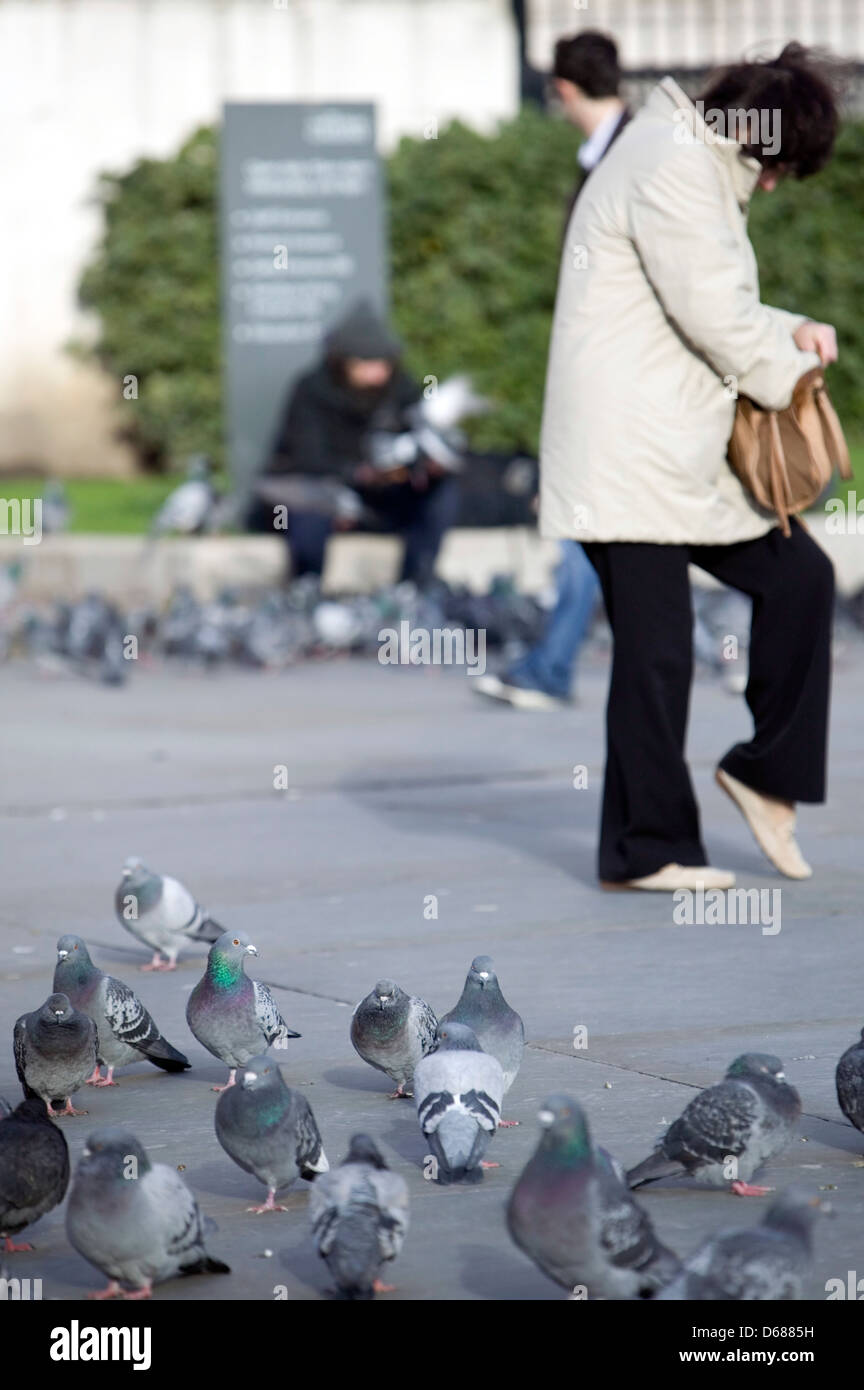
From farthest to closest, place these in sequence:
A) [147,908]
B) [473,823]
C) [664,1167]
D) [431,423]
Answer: [431,423], [473,823], [147,908], [664,1167]

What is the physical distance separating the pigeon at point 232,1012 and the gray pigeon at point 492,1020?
0.40m

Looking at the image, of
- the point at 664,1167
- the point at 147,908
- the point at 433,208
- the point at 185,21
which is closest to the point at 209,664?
the point at 147,908

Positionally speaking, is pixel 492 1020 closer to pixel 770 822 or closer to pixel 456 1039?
pixel 456 1039

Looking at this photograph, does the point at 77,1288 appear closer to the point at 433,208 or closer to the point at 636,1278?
the point at 636,1278

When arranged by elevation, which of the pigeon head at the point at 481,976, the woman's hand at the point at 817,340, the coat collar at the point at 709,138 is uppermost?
the coat collar at the point at 709,138

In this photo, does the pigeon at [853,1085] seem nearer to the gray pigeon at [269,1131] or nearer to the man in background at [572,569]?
the gray pigeon at [269,1131]

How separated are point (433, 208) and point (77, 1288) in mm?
17274

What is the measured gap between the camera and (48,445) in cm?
2131

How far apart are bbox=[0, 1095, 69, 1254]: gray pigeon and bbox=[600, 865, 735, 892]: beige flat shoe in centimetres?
268

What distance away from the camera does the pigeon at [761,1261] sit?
2848 millimetres

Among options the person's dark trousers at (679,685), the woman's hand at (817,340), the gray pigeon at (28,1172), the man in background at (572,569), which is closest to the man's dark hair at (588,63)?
the man in background at (572,569)

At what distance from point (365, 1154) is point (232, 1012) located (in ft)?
3.33

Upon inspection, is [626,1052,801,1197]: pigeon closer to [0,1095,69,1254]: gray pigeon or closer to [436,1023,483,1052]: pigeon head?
[436,1023,483,1052]: pigeon head

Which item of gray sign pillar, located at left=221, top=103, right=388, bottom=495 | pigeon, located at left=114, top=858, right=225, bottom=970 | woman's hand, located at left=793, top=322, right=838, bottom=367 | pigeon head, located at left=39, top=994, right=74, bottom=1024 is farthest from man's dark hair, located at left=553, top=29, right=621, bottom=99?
gray sign pillar, located at left=221, top=103, right=388, bottom=495
